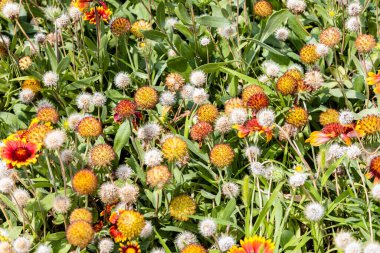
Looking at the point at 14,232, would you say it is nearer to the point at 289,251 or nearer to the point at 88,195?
the point at 88,195

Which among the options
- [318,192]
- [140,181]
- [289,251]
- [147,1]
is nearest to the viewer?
[289,251]

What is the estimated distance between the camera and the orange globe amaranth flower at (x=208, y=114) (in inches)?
131

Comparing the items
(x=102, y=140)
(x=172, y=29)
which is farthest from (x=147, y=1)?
(x=102, y=140)

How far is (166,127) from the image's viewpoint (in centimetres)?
349

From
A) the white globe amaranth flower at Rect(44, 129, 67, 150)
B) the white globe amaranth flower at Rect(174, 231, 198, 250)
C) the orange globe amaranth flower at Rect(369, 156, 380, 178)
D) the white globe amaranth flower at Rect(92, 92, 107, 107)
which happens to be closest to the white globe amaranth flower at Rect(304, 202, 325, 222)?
the orange globe amaranth flower at Rect(369, 156, 380, 178)

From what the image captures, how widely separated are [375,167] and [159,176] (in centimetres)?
96

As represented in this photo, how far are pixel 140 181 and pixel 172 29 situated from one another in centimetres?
106

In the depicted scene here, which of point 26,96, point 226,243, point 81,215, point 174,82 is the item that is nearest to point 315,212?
point 226,243

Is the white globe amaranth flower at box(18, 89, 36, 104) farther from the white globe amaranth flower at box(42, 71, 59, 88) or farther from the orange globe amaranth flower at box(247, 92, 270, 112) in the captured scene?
the orange globe amaranth flower at box(247, 92, 270, 112)

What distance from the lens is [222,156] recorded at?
3090mm

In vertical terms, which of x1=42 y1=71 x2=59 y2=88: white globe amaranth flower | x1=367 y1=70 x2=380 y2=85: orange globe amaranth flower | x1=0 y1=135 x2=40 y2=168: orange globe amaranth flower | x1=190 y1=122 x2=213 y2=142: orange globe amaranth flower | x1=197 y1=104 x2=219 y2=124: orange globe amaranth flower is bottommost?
x1=190 y1=122 x2=213 y2=142: orange globe amaranth flower

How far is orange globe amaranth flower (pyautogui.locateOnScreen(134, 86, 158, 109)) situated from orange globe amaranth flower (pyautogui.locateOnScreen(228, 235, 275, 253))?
93 centimetres

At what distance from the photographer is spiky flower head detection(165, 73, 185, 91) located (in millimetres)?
3639

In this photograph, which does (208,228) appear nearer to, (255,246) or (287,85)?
(255,246)
